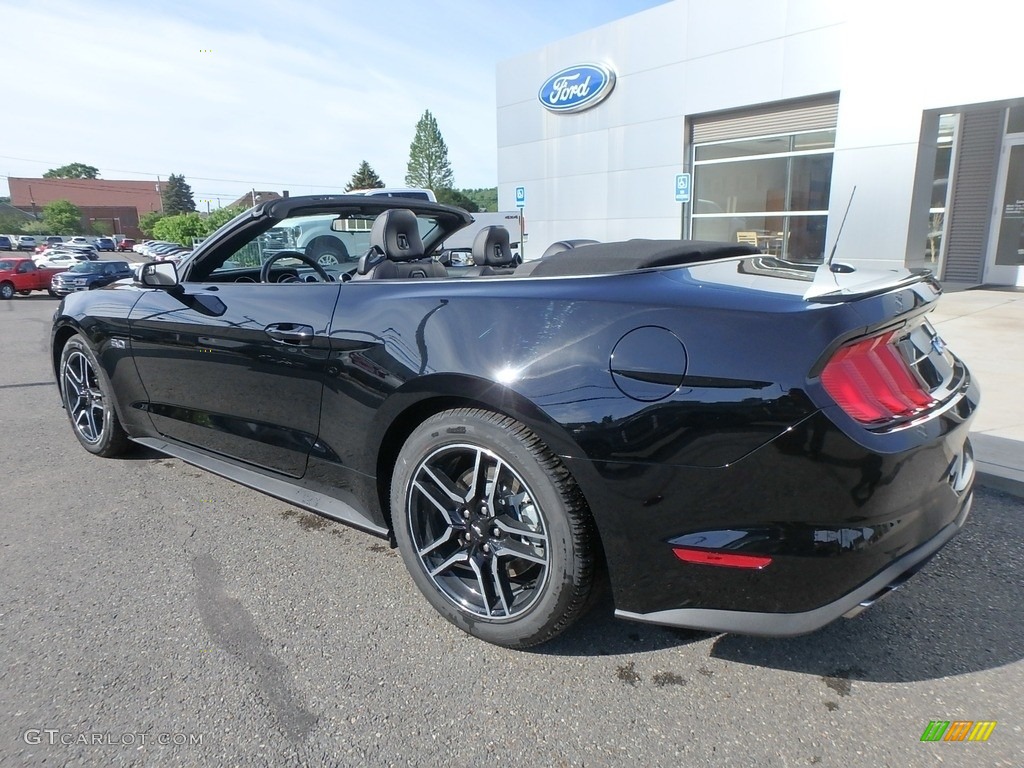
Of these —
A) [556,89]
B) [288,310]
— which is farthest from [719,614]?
[556,89]

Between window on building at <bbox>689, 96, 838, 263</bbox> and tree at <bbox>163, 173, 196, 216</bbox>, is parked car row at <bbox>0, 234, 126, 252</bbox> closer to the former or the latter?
tree at <bbox>163, 173, 196, 216</bbox>

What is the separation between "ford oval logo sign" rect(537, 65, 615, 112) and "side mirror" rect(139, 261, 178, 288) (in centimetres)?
1482

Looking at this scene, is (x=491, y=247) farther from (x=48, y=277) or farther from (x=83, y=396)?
(x=48, y=277)

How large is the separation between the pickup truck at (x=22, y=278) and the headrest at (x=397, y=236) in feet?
77.2

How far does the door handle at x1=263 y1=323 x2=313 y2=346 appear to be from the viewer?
98.4 inches

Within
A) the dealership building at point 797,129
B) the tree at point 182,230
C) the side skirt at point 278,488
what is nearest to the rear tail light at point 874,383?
the side skirt at point 278,488

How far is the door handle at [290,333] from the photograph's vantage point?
8.20ft

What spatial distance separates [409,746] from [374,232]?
237 centimetres

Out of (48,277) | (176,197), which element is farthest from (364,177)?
(48,277)

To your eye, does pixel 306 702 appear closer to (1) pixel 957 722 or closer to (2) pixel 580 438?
(2) pixel 580 438

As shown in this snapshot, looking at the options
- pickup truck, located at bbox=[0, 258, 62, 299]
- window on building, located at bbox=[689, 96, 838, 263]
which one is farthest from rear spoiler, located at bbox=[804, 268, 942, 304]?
pickup truck, located at bbox=[0, 258, 62, 299]

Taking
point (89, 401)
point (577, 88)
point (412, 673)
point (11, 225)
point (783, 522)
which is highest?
point (577, 88)

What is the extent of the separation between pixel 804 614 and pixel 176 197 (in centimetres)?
10991

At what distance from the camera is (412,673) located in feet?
6.67
